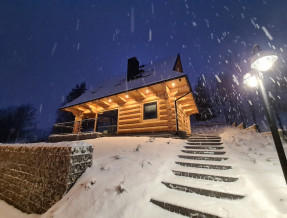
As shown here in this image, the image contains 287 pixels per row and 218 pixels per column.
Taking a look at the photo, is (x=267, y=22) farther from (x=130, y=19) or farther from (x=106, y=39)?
(x=106, y=39)

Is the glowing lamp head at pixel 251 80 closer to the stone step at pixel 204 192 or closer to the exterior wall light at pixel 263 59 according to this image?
the exterior wall light at pixel 263 59

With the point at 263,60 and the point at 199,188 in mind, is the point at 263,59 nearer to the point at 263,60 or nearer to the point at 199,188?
the point at 263,60

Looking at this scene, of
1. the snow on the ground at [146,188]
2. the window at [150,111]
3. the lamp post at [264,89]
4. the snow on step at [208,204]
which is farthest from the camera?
the window at [150,111]

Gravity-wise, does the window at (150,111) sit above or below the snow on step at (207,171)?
above

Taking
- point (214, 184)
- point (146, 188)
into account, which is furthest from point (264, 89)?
point (146, 188)

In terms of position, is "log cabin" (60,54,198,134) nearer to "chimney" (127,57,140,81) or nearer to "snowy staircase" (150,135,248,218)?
"chimney" (127,57,140,81)

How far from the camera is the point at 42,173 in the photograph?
3.50 m

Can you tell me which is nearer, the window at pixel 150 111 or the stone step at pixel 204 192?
the stone step at pixel 204 192

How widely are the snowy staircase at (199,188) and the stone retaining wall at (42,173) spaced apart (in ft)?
6.85

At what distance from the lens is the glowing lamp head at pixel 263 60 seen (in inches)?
97.5

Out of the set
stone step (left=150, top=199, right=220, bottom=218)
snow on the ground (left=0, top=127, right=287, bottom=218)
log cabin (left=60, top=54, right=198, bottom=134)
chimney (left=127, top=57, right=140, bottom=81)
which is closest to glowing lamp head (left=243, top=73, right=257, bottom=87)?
snow on the ground (left=0, top=127, right=287, bottom=218)

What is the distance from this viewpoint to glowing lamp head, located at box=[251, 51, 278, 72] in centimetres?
248

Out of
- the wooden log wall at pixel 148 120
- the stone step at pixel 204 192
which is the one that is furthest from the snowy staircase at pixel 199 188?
the wooden log wall at pixel 148 120

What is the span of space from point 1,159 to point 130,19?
176926mm
